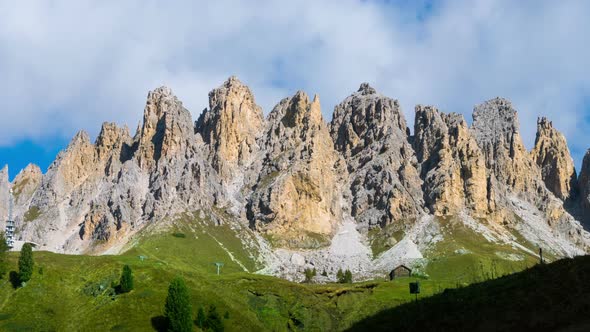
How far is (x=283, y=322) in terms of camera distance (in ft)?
424

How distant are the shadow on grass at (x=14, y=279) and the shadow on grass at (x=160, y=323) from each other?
32.3 metres

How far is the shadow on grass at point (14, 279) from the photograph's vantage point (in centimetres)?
12225

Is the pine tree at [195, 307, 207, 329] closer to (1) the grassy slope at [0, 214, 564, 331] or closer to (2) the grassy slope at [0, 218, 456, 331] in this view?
(2) the grassy slope at [0, 218, 456, 331]

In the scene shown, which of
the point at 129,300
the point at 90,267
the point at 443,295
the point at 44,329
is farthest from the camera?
the point at 90,267

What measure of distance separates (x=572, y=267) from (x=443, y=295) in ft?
42.5

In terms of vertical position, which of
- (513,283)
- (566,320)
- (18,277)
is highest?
(18,277)

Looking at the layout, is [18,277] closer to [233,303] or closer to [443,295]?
[233,303]

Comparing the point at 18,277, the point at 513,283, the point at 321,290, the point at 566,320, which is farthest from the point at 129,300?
the point at 566,320

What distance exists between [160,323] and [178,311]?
656 cm

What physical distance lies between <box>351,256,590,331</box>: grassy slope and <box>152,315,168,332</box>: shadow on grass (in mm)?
51106

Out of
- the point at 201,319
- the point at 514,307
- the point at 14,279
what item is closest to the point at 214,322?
the point at 201,319

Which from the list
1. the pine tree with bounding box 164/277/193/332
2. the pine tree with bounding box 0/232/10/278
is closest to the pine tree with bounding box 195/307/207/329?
the pine tree with bounding box 164/277/193/332

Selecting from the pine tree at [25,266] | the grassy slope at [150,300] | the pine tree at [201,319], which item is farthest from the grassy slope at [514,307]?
the pine tree at [25,266]

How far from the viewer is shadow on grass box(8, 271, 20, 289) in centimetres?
12225
